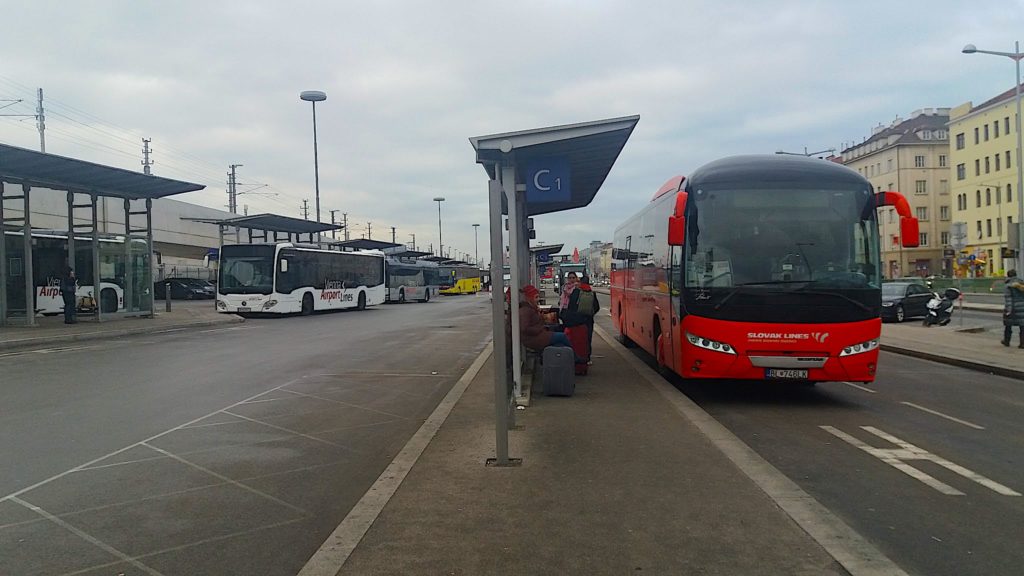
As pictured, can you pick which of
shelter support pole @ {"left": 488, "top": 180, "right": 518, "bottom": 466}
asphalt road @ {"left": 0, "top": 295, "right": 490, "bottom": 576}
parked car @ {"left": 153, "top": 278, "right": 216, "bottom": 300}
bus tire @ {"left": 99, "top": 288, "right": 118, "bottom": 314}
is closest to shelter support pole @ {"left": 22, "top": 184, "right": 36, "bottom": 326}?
bus tire @ {"left": 99, "top": 288, "right": 118, "bottom": 314}

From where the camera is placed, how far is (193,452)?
23.5 ft

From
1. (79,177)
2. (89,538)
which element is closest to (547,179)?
(89,538)

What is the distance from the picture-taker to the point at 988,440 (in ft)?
25.5

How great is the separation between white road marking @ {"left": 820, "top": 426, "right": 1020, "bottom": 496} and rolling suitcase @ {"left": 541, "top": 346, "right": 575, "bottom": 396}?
3128mm

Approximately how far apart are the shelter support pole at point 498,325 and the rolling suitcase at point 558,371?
337 cm

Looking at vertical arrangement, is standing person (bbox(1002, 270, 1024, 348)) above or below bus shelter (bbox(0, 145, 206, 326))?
below

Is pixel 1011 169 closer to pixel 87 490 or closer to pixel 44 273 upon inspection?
pixel 44 273

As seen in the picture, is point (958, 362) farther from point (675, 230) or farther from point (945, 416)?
point (675, 230)

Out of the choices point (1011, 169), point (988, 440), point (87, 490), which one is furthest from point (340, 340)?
point (1011, 169)

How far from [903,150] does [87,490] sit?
88.4 m

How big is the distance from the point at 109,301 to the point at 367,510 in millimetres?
26737

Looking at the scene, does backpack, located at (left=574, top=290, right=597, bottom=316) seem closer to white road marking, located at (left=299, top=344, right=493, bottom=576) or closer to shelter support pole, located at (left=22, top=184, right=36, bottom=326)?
white road marking, located at (left=299, top=344, right=493, bottom=576)

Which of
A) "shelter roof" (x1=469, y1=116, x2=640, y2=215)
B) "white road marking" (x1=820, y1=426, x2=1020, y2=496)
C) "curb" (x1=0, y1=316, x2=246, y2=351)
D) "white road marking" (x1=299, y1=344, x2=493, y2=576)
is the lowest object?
"white road marking" (x1=820, y1=426, x2=1020, y2=496)

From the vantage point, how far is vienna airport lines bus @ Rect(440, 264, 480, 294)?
246ft
